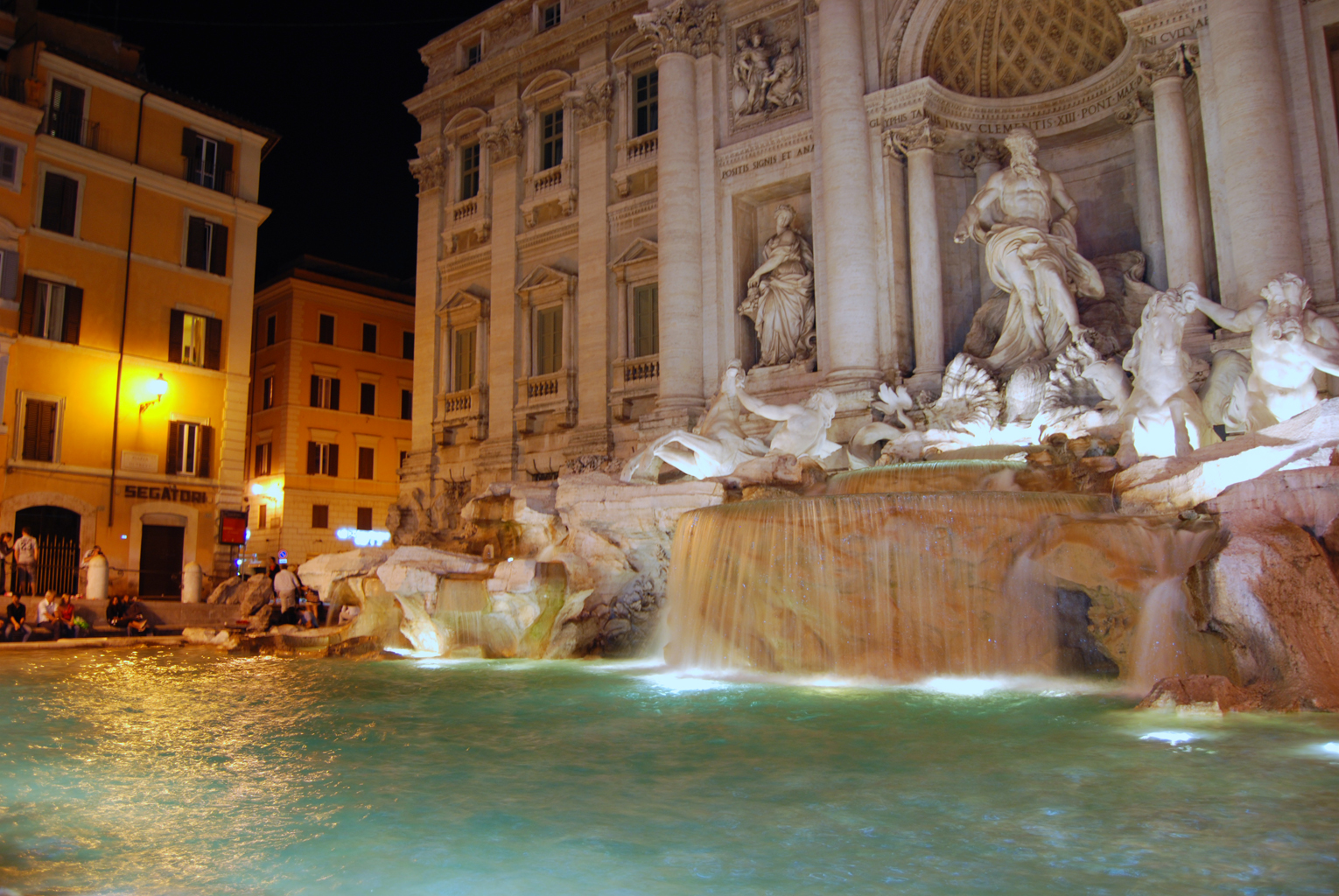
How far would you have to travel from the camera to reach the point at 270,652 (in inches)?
496

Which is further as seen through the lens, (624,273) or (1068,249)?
(624,273)

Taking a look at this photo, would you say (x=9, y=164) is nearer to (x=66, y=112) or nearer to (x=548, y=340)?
(x=66, y=112)

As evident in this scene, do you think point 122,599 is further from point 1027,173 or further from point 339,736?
point 1027,173

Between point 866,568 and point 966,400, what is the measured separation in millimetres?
6059

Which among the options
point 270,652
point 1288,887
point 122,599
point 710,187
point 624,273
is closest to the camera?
point 1288,887

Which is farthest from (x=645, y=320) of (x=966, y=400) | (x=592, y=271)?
(x=966, y=400)

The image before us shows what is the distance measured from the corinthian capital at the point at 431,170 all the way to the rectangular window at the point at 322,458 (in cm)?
1146

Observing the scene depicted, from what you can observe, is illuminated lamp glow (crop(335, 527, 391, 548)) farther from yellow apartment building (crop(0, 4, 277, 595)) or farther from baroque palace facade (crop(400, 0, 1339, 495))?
baroque palace facade (crop(400, 0, 1339, 495))

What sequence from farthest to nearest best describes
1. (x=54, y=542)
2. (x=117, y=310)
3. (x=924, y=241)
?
(x=117, y=310) → (x=54, y=542) → (x=924, y=241)

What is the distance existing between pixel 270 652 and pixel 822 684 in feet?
25.7

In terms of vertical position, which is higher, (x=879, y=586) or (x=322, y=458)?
(x=322, y=458)

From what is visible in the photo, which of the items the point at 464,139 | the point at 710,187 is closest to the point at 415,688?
the point at 710,187

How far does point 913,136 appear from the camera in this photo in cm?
1585

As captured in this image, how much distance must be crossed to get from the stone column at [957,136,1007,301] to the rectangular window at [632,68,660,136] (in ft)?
21.1
